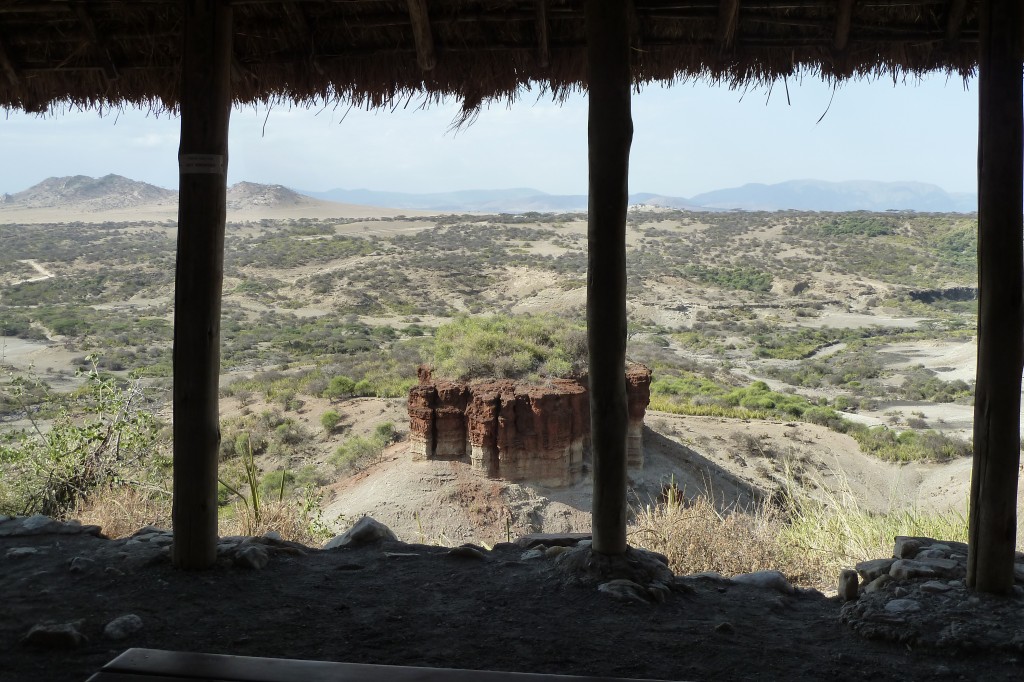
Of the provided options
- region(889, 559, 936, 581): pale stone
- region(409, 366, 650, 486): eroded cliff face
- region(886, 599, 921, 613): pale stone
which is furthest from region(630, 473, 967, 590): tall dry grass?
region(409, 366, 650, 486): eroded cliff face

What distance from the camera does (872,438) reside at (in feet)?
59.9

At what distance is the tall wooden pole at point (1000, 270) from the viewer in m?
3.04

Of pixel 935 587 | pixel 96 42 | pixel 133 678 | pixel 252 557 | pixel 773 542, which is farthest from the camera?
pixel 773 542

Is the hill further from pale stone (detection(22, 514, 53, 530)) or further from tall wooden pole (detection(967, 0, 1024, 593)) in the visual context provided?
tall wooden pole (detection(967, 0, 1024, 593))

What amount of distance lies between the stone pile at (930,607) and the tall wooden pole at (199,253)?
2.58 metres

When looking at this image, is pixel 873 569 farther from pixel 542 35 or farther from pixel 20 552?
pixel 20 552

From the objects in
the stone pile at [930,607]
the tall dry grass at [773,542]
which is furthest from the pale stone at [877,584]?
the tall dry grass at [773,542]

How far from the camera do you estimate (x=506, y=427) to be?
12117mm

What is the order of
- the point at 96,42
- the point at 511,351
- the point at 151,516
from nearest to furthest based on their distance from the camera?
the point at 96,42 → the point at 151,516 → the point at 511,351

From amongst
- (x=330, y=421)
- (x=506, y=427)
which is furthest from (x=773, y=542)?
(x=330, y=421)

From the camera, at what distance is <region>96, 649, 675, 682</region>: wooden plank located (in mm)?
1861

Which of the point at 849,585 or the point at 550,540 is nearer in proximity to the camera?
the point at 849,585

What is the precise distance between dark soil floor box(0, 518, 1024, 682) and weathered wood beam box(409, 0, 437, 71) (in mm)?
2245

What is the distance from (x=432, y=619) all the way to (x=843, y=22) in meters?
3.03
